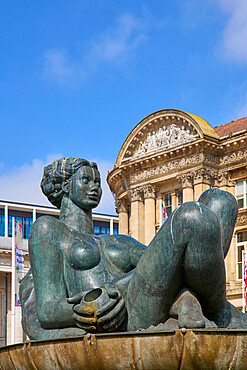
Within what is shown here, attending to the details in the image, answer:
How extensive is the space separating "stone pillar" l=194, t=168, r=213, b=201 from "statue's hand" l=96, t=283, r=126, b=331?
36128mm

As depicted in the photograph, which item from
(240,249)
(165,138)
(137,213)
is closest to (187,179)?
(165,138)

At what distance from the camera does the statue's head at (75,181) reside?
15.6 ft

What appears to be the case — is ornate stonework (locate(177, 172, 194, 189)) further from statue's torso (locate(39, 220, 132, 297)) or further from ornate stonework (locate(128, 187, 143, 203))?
statue's torso (locate(39, 220, 132, 297))

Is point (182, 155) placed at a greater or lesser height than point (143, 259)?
greater

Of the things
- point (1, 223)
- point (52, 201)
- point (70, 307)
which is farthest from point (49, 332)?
point (1, 223)

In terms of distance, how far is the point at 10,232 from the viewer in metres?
73.9

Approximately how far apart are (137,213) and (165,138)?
184 inches

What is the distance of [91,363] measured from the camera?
370 centimetres

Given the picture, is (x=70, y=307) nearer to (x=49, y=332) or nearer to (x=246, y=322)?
(x=49, y=332)

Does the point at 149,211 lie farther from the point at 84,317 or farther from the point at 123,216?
the point at 84,317

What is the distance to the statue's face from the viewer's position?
4.75 metres

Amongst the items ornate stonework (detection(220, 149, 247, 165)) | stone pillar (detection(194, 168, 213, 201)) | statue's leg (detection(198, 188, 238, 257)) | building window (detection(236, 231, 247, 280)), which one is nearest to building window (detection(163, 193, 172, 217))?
stone pillar (detection(194, 168, 213, 201))

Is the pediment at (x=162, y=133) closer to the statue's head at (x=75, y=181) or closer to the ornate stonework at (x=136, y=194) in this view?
the ornate stonework at (x=136, y=194)

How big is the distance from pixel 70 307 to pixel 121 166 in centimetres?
3968
